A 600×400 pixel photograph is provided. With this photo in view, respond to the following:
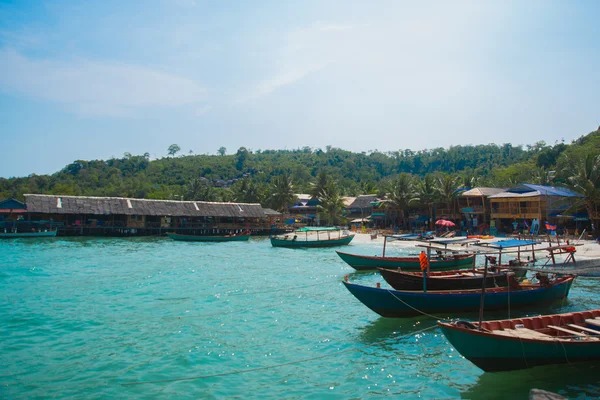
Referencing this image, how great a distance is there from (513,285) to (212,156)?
426ft

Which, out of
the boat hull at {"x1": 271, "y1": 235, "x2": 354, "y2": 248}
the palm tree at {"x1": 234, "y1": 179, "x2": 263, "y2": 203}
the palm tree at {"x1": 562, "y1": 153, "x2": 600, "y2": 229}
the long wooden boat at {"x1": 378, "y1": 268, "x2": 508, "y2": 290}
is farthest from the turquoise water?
the palm tree at {"x1": 234, "y1": 179, "x2": 263, "y2": 203}

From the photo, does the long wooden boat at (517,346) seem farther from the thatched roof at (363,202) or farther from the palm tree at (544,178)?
the thatched roof at (363,202)

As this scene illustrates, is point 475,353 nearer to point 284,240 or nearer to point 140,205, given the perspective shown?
point 284,240

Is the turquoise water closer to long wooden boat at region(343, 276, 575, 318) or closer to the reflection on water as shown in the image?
the reflection on water

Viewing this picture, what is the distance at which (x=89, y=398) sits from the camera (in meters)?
8.12

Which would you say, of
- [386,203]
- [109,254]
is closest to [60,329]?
[109,254]

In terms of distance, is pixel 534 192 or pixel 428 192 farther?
pixel 428 192

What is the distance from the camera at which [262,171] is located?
11356 cm

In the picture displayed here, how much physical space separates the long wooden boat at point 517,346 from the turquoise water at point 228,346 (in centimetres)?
50

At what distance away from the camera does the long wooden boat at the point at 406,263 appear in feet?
70.4

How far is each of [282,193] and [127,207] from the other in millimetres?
21548

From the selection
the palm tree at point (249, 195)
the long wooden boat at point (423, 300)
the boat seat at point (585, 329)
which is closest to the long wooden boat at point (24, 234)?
the palm tree at point (249, 195)

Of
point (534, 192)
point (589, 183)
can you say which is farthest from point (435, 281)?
point (534, 192)

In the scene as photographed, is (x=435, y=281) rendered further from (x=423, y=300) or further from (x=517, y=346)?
(x=517, y=346)
